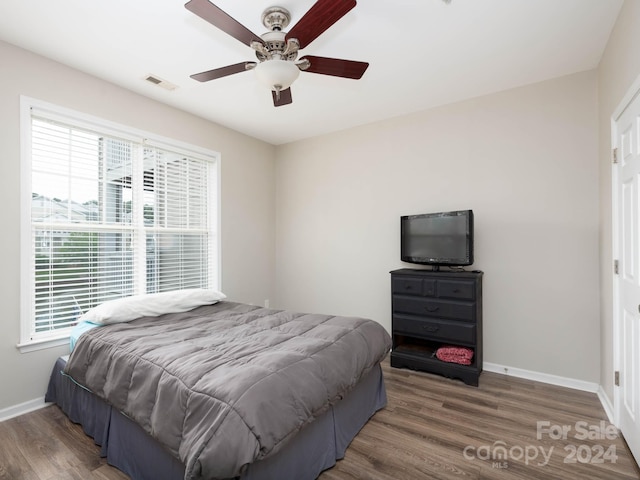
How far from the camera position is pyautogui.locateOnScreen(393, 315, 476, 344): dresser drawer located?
2.92m

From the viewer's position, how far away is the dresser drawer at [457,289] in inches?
114

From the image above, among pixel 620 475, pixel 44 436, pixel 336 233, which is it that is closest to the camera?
pixel 620 475

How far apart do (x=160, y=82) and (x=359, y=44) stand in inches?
72.9

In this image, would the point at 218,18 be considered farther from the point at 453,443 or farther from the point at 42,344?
the point at 453,443

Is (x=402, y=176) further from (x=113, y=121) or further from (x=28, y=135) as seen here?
(x=28, y=135)

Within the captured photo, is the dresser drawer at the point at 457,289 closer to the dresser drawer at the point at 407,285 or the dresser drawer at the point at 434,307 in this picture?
the dresser drawer at the point at 434,307

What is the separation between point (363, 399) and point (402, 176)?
2457 millimetres

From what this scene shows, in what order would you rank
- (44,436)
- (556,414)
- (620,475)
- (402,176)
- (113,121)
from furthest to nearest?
(402,176) → (113,121) → (556,414) → (44,436) → (620,475)

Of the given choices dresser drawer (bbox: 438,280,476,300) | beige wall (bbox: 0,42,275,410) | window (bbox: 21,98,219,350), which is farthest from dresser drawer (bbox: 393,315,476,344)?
window (bbox: 21,98,219,350)

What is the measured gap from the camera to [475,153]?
129 inches

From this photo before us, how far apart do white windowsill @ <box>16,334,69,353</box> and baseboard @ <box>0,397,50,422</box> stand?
0.39 metres

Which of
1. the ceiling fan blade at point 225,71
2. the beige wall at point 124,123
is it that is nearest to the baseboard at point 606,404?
the ceiling fan blade at point 225,71

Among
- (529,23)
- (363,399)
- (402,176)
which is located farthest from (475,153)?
(363,399)

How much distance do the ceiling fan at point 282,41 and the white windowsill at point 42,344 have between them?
7.76 ft
